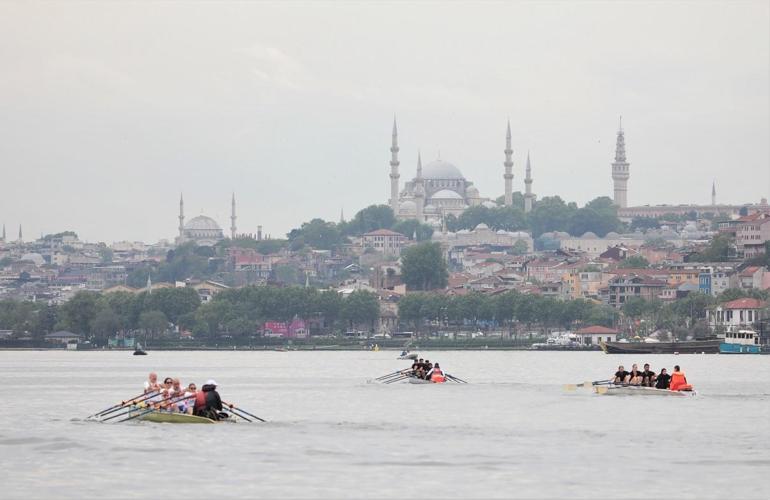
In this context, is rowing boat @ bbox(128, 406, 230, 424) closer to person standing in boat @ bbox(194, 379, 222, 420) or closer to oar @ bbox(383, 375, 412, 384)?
person standing in boat @ bbox(194, 379, 222, 420)

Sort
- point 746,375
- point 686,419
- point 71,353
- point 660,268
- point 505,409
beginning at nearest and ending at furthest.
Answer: point 686,419, point 505,409, point 746,375, point 71,353, point 660,268

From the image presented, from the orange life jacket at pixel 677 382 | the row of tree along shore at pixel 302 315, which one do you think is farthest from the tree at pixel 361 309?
the orange life jacket at pixel 677 382

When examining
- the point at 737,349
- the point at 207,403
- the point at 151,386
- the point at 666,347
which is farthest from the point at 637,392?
the point at 737,349

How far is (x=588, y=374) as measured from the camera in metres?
91.0

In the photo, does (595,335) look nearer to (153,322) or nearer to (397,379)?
(153,322)

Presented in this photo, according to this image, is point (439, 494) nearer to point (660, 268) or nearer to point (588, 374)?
point (588, 374)

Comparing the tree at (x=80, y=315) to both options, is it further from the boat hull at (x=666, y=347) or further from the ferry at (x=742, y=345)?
the ferry at (x=742, y=345)

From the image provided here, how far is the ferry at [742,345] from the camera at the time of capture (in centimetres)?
12612

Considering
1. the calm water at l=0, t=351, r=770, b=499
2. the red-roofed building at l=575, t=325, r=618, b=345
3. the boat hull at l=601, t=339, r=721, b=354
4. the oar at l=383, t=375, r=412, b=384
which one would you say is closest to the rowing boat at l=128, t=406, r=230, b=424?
the calm water at l=0, t=351, r=770, b=499

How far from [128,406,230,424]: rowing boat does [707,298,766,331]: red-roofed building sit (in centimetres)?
9458

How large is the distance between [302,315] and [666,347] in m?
55.4

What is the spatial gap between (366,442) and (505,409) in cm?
1286

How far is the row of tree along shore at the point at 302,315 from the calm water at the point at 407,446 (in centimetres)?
8952

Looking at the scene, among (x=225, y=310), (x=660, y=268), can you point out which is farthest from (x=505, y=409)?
(x=660, y=268)
